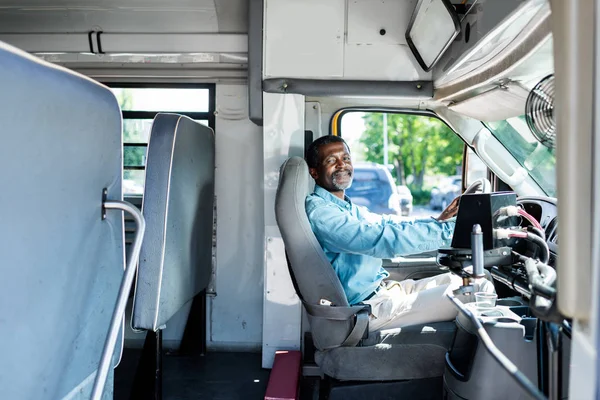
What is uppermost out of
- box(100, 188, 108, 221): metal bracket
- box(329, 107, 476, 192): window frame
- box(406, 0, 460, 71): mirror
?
box(406, 0, 460, 71): mirror

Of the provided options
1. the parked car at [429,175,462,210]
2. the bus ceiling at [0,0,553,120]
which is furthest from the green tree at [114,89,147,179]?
the parked car at [429,175,462,210]

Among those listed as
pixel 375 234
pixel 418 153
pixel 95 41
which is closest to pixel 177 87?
pixel 95 41

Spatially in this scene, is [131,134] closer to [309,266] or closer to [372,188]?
[309,266]

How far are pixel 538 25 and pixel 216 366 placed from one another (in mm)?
2820

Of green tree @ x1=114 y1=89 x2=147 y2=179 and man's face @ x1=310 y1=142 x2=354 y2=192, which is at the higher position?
green tree @ x1=114 y1=89 x2=147 y2=179

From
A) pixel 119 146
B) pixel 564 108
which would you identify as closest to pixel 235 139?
pixel 119 146

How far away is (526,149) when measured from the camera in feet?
10.5

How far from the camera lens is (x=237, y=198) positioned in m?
3.90

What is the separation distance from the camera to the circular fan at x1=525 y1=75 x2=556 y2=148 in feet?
6.40

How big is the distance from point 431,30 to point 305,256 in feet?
4.19

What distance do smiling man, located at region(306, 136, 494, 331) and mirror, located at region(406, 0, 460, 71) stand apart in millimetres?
709

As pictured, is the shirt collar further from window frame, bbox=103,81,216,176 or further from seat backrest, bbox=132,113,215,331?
window frame, bbox=103,81,216,176

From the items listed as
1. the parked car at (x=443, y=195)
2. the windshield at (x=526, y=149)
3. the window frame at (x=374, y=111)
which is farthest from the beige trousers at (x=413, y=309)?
the parked car at (x=443, y=195)

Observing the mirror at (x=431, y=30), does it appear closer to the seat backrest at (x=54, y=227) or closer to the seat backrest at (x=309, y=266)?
the seat backrest at (x=309, y=266)
